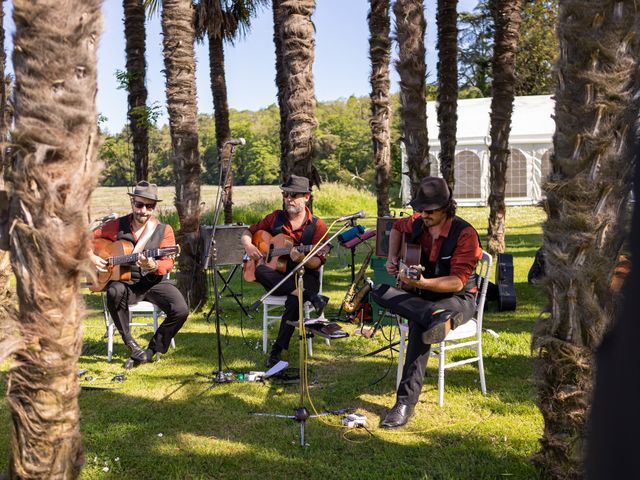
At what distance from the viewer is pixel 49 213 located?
9.36ft

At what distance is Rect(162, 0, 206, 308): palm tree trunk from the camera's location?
955cm

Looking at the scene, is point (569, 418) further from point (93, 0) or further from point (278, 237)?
point (278, 237)

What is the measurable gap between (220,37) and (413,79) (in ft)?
36.6

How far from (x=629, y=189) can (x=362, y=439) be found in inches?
184

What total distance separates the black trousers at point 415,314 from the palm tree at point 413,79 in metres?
2.89

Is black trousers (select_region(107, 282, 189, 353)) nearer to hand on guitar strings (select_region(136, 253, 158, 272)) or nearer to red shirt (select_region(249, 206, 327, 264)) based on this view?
hand on guitar strings (select_region(136, 253, 158, 272))

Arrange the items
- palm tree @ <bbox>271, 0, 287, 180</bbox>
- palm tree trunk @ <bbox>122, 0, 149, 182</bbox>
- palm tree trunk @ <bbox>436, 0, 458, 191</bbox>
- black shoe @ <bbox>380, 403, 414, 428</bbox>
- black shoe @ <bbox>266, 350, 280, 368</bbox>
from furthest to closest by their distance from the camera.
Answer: palm tree @ <bbox>271, 0, 287, 180</bbox> < palm tree trunk @ <bbox>122, 0, 149, 182</bbox> < palm tree trunk @ <bbox>436, 0, 458, 191</bbox> < black shoe @ <bbox>266, 350, 280, 368</bbox> < black shoe @ <bbox>380, 403, 414, 428</bbox>

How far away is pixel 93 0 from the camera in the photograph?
285 cm

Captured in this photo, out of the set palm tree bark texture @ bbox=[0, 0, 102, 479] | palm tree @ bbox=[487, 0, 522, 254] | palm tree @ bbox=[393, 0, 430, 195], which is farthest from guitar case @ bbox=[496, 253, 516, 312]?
palm tree bark texture @ bbox=[0, 0, 102, 479]

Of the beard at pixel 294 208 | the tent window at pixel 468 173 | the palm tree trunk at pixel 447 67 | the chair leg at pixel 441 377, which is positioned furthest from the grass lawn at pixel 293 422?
the tent window at pixel 468 173

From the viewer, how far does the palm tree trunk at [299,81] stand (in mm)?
8219

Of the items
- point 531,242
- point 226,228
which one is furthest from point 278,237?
point 531,242

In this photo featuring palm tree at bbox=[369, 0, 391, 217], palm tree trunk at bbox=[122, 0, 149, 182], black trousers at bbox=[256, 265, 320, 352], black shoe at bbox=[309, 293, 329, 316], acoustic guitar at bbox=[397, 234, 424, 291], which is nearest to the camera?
acoustic guitar at bbox=[397, 234, 424, 291]

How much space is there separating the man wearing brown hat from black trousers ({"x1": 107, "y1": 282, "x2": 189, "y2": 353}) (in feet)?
8.19
